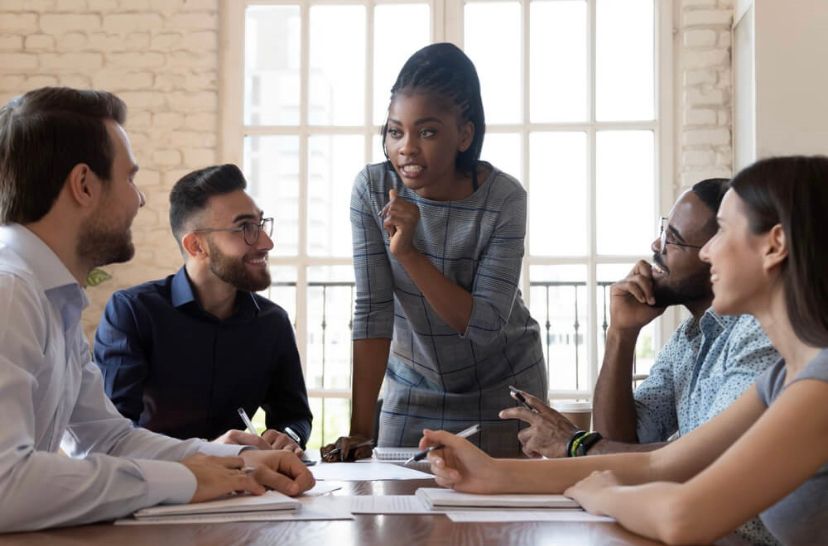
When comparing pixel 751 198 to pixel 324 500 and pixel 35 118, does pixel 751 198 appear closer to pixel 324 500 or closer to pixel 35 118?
pixel 324 500

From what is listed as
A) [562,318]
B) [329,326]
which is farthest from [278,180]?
[562,318]

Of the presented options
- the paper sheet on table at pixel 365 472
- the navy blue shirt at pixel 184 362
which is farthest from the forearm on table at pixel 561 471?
the navy blue shirt at pixel 184 362

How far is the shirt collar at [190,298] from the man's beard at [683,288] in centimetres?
104

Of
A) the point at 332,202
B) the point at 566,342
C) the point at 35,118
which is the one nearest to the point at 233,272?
the point at 35,118

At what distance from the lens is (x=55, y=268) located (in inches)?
58.1

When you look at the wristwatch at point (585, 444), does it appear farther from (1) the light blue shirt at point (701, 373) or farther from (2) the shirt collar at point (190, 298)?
(2) the shirt collar at point (190, 298)

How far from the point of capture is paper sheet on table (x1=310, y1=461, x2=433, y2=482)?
5.55 feet

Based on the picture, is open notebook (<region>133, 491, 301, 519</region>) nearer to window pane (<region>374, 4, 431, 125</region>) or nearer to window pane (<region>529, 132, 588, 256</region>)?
window pane (<region>529, 132, 588, 256</region>)

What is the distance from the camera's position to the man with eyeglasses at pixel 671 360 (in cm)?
Answer: 183

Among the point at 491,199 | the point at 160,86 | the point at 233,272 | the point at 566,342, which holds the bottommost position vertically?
the point at 566,342

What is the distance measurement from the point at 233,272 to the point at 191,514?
1400mm

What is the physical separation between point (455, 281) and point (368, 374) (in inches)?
10.8

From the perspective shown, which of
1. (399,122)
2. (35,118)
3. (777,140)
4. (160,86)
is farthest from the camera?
(160,86)

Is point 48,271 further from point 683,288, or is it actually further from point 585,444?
point 683,288
